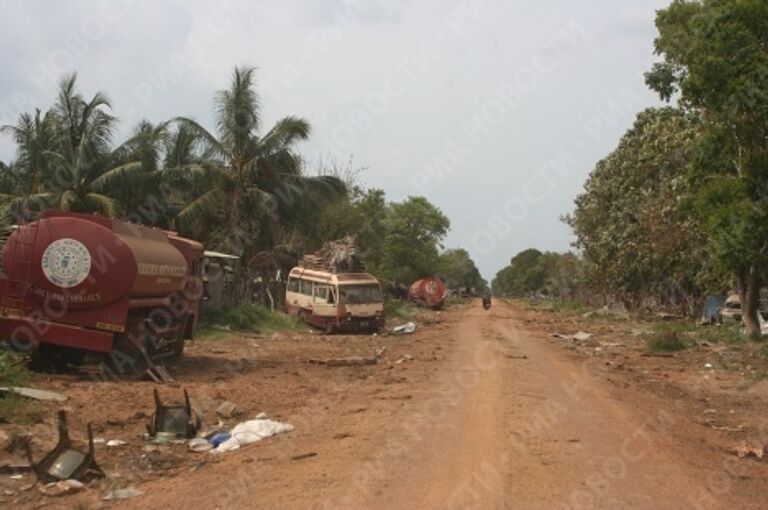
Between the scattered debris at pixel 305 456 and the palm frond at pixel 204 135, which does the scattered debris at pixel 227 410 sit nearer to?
the scattered debris at pixel 305 456

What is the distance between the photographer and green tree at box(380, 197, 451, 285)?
201ft

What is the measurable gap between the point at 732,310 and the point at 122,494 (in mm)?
29500

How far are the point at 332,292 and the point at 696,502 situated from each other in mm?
22009

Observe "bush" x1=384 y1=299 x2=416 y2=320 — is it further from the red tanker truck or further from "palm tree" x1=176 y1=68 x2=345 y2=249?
the red tanker truck

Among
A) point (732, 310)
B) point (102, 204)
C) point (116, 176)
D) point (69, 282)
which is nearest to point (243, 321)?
point (102, 204)

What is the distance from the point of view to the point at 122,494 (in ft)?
21.7

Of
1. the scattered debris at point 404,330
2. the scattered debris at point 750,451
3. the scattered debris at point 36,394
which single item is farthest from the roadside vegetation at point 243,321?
the scattered debris at point 750,451

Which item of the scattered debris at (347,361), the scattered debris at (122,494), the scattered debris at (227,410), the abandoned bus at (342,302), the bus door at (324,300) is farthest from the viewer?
the bus door at (324,300)

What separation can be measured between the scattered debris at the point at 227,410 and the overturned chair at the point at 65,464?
3137 mm

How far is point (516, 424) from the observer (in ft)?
30.7

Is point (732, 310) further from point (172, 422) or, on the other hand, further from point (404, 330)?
point (172, 422)

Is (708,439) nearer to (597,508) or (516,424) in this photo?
(516,424)

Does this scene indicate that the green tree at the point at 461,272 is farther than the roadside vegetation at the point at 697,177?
Yes

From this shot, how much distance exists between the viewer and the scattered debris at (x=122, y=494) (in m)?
6.52
